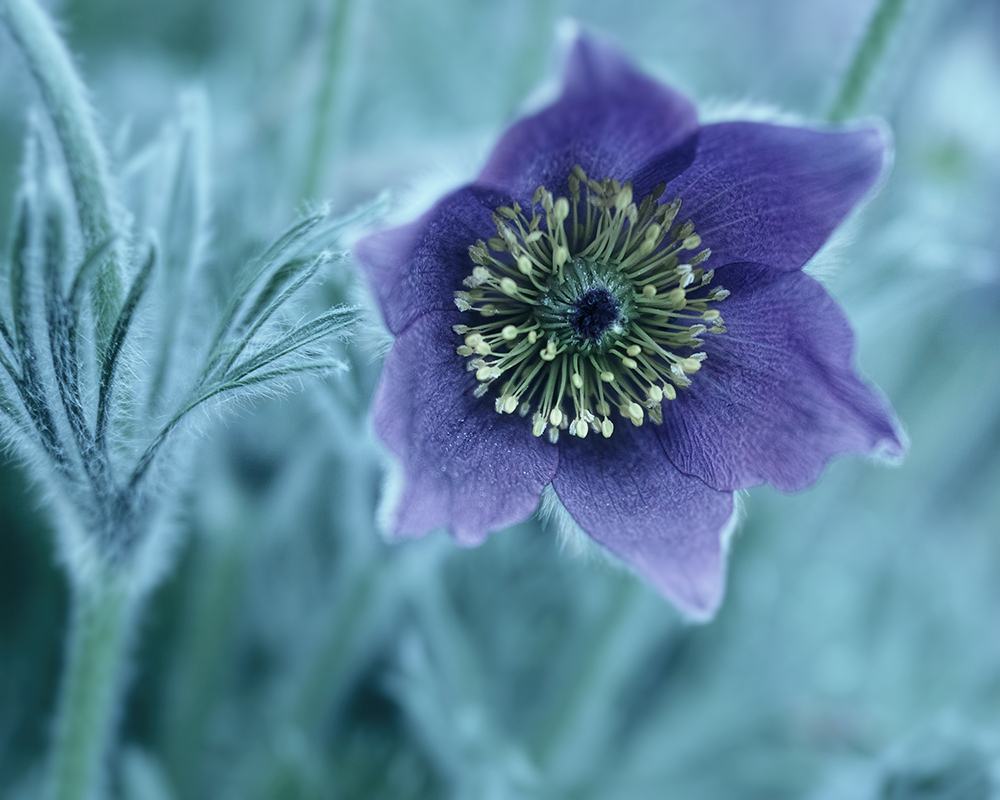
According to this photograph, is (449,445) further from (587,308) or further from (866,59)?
(866,59)

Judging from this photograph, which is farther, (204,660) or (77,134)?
(204,660)

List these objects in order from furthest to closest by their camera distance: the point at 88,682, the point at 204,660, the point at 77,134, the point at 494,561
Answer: the point at 494,561 → the point at 204,660 → the point at 88,682 → the point at 77,134

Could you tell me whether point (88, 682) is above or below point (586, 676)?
above

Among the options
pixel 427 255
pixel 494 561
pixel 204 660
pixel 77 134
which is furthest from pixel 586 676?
pixel 77 134

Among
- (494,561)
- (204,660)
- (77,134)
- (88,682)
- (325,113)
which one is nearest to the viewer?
(77,134)

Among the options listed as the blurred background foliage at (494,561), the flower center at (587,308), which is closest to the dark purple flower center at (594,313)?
the flower center at (587,308)

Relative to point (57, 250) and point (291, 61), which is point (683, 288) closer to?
point (57, 250)

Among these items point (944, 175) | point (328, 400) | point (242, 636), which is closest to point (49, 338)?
point (328, 400)

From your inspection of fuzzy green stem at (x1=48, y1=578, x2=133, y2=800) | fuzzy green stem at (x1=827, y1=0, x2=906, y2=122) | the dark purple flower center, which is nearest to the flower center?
the dark purple flower center
